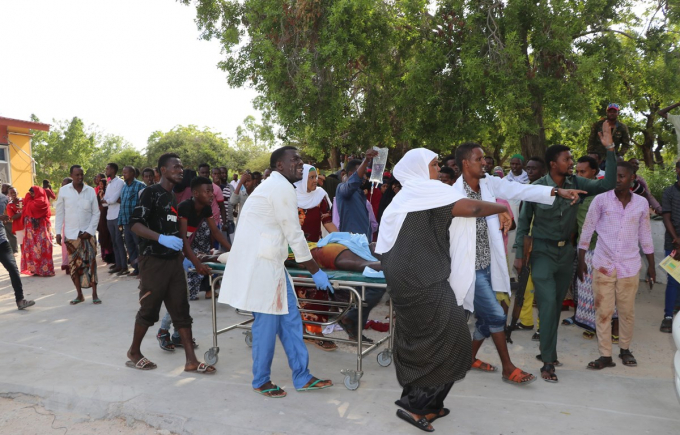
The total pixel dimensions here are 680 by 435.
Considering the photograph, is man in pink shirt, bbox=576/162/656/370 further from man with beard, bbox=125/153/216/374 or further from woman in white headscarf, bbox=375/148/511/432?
man with beard, bbox=125/153/216/374

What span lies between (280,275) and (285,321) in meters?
0.41

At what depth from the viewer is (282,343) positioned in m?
4.23

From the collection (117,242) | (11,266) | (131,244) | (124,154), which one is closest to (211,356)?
(11,266)

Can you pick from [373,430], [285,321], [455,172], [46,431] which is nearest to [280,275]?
[285,321]

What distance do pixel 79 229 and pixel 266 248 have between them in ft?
14.9

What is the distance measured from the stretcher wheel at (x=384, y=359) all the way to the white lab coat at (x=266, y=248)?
4.27 ft

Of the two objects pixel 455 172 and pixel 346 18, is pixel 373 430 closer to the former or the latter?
pixel 455 172

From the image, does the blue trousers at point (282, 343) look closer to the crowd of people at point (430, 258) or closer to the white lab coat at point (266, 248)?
the crowd of people at point (430, 258)

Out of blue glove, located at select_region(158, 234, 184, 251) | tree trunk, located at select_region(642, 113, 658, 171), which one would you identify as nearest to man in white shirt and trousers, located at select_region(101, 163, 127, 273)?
blue glove, located at select_region(158, 234, 184, 251)

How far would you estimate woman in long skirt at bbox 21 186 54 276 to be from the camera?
9.62 metres

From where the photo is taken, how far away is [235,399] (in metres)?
4.17

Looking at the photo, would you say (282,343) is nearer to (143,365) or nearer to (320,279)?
(320,279)

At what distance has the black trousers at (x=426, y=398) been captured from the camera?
354 cm

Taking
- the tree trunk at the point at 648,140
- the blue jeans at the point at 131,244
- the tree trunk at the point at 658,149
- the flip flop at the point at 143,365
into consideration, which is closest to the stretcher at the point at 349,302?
the flip flop at the point at 143,365
